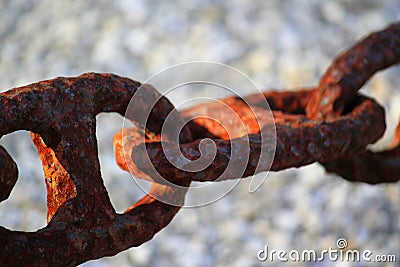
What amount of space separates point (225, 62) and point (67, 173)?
1456mm

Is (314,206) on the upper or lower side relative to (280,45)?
lower

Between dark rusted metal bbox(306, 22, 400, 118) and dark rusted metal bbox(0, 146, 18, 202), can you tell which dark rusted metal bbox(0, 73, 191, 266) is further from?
dark rusted metal bbox(306, 22, 400, 118)

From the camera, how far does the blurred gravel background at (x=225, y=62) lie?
75.1 inches

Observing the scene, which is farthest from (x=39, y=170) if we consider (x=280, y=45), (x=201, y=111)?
(x=201, y=111)

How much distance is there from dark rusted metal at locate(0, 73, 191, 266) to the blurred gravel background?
1.27 metres

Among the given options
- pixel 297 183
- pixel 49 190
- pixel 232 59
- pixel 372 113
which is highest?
pixel 232 59

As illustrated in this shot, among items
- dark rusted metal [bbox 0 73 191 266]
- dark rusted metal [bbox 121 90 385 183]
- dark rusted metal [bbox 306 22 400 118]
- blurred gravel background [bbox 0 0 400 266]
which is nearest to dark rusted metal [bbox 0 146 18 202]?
dark rusted metal [bbox 0 73 191 266]

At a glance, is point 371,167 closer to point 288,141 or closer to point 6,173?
point 288,141

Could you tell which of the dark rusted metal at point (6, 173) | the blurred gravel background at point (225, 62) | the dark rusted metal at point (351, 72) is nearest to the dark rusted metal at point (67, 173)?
the dark rusted metal at point (6, 173)

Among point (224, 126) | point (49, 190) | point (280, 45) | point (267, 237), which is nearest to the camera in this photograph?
point (49, 190)

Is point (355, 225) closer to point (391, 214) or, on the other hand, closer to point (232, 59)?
point (391, 214)

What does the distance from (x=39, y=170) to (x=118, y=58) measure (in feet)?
1.34

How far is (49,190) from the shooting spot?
624 mm

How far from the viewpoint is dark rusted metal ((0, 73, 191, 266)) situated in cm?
57
